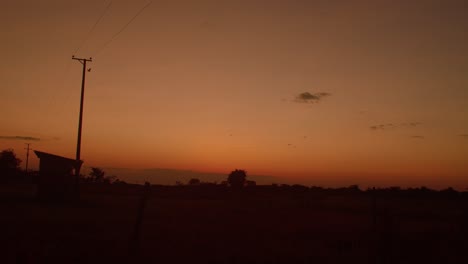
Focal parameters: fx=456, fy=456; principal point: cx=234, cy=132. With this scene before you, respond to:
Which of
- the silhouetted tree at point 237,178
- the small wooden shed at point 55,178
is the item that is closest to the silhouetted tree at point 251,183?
the silhouetted tree at point 237,178

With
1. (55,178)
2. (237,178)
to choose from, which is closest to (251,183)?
(237,178)

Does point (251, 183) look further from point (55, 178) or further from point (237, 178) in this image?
point (55, 178)

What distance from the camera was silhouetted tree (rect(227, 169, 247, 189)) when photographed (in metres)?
98.2

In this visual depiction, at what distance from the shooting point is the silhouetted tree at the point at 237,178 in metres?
98.2

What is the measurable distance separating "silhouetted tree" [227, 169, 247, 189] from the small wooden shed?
62923mm

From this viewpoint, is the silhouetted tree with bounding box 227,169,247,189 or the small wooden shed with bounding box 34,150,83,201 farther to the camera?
the silhouetted tree with bounding box 227,169,247,189

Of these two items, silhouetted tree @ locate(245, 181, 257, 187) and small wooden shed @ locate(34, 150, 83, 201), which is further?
silhouetted tree @ locate(245, 181, 257, 187)

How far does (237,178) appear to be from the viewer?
327 feet

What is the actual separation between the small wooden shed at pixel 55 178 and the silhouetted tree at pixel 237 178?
62923 millimetres

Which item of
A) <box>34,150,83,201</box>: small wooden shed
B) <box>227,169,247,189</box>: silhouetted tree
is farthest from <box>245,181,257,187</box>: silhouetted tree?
<box>34,150,83,201</box>: small wooden shed

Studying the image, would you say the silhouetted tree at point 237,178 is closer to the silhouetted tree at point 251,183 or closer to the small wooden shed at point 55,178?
the silhouetted tree at point 251,183

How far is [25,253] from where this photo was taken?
12.8 meters

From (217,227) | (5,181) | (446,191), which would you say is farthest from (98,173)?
(217,227)

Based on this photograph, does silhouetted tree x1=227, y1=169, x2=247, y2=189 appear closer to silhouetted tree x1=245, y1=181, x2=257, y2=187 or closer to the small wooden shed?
→ silhouetted tree x1=245, y1=181, x2=257, y2=187
